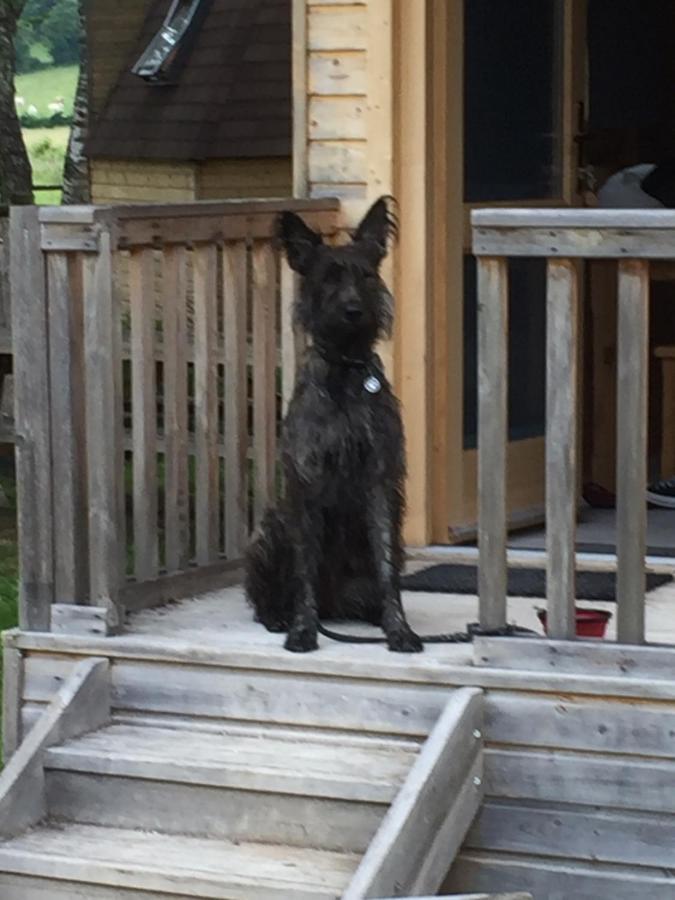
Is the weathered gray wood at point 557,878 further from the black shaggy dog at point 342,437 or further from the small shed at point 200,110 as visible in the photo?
the small shed at point 200,110

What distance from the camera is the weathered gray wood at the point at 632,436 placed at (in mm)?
4199

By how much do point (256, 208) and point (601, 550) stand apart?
5.22 ft

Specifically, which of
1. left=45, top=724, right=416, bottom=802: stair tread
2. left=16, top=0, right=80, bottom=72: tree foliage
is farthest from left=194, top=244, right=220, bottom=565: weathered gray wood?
left=16, top=0, right=80, bottom=72: tree foliage

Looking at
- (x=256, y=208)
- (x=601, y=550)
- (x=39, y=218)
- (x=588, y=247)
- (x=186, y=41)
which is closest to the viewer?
(x=588, y=247)

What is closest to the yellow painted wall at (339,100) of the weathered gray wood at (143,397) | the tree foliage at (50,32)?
the weathered gray wood at (143,397)

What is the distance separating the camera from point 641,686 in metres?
4.29

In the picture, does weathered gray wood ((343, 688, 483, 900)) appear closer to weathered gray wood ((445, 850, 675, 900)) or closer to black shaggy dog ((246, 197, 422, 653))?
weathered gray wood ((445, 850, 675, 900))

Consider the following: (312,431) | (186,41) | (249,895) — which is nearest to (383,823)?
(249,895)

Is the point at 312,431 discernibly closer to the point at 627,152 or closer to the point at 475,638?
the point at 475,638

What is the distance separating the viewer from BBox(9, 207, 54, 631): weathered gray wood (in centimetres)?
470

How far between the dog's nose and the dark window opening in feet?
34.8

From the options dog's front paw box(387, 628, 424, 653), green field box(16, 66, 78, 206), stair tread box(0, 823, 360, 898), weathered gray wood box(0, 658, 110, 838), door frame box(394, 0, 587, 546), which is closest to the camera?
stair tread box(0, 823, 360, 898)

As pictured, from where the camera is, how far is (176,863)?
4145 millimetres

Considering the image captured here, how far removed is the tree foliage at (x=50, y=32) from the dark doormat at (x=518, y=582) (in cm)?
1330
